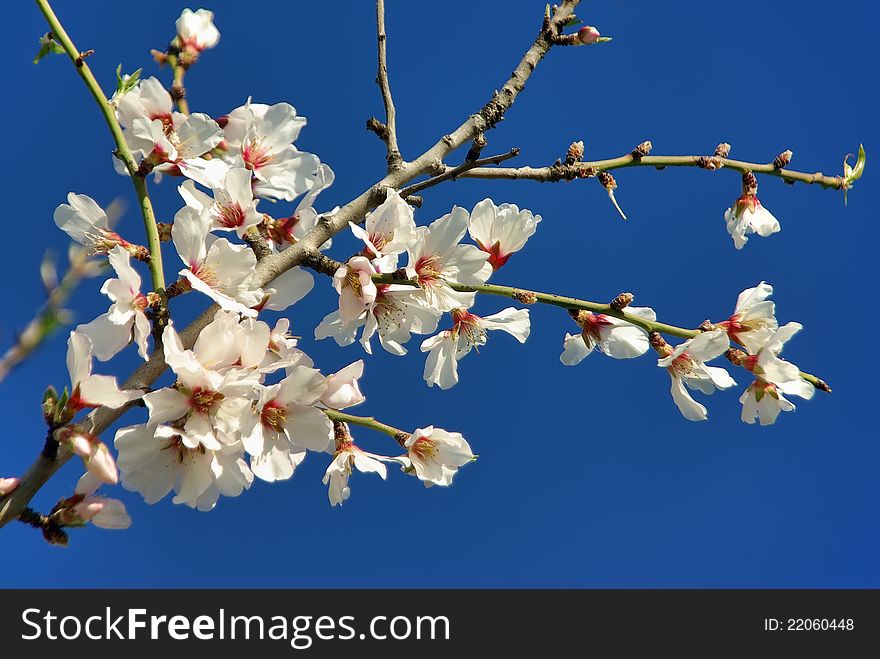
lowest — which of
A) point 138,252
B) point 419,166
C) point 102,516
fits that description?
point 102,516

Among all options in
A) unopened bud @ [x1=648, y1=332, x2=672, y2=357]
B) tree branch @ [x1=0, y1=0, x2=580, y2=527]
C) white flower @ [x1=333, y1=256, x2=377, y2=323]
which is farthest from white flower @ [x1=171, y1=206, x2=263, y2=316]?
unopened bud @ [x1=648, y1=332, x2=672, y2=357]

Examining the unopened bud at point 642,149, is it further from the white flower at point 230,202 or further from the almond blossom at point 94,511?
the almond blossom at point 94,511

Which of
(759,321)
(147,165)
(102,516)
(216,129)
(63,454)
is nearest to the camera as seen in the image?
(63,454)

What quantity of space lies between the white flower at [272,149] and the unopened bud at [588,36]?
2.51ft

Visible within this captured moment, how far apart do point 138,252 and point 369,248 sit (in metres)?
0.46

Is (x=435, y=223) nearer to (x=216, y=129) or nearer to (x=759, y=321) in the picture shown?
(x=216, y=129)

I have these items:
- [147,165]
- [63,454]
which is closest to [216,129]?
[147,165]

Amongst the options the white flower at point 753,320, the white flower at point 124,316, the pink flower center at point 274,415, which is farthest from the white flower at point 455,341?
the white flower at point 124,316

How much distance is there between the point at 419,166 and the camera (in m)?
1.54

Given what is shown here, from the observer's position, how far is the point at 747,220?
1965 millimetres

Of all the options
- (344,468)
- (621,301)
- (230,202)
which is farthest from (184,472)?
(621,301)

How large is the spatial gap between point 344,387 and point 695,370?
2.82ft

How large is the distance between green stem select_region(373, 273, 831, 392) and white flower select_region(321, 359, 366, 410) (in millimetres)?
185

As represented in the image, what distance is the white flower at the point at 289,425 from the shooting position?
1294mm
